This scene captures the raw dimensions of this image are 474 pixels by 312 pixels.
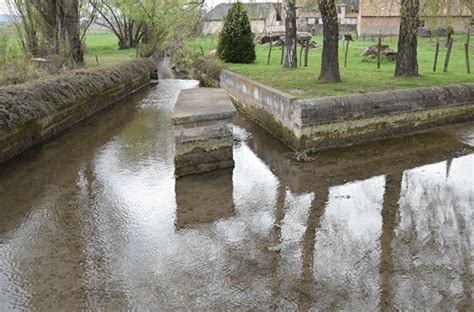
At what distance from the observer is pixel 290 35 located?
1395 cm

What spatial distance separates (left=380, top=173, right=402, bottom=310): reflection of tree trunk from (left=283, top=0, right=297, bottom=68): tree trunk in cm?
860

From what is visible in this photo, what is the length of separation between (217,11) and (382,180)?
4745cm

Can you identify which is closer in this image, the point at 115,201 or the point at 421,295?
the point at 421,295

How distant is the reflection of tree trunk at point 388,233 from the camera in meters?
3.65

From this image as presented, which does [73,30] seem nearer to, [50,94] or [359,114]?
[50,94]

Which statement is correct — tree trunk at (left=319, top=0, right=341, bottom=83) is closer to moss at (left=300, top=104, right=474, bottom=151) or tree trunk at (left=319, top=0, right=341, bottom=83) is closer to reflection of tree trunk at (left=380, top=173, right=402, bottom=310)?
moss at (left=300, top=104, right=474, bottom=151)

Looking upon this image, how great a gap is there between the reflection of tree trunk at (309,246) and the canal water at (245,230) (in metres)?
0.02

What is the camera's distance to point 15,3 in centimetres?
1578

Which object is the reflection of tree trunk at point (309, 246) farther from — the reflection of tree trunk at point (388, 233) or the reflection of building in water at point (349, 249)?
the reflection of tree trunk at point (388, 233)

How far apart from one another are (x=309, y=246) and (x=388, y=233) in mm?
987

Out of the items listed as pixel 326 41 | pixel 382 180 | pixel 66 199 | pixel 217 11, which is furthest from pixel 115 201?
pixel 217 11

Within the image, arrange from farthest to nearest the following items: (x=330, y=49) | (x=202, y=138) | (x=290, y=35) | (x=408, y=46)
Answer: (x=290, y=35) → (x=408, y=46) → (x=330, y=49) → (x=202, y=138)

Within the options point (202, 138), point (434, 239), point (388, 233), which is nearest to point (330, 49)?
point (202, 138)

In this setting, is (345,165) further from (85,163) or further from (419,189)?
(85,163)
